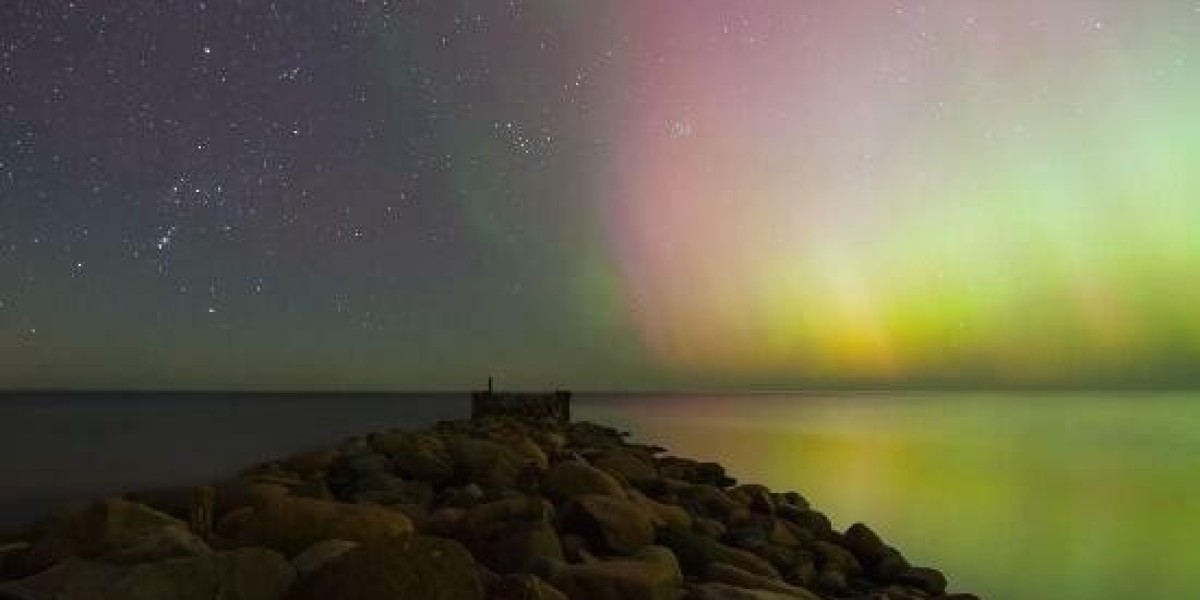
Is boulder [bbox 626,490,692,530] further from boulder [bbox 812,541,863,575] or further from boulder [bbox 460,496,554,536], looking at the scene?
boulder [bbox 812,541,863,575]

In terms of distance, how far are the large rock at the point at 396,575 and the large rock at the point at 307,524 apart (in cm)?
112

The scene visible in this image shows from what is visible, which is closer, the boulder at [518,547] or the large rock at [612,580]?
the large rock at [612,580]

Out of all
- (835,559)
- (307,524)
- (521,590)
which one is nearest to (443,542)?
(521,590)

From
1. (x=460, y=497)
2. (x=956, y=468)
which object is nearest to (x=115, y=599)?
(x=460, y=497)

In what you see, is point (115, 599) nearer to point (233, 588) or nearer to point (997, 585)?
point (233, 588)

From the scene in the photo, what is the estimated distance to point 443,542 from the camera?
4.19 metres

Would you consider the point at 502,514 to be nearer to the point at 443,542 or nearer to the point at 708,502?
the point at 443,542

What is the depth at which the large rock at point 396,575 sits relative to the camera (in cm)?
393

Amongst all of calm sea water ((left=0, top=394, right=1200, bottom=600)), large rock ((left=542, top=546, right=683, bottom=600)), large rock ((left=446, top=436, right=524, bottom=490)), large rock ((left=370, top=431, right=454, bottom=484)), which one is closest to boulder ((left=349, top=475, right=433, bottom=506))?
large rock ((left=370, top=431, right=454, bottom=484))

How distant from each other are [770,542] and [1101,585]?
8.23 metres

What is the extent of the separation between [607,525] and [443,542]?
242cm

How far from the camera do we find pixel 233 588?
3.98 metres

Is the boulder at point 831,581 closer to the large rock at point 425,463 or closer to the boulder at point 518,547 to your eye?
the boulder at point 518,547

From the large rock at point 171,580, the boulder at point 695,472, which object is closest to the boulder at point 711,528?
the large rock at point 171,580
